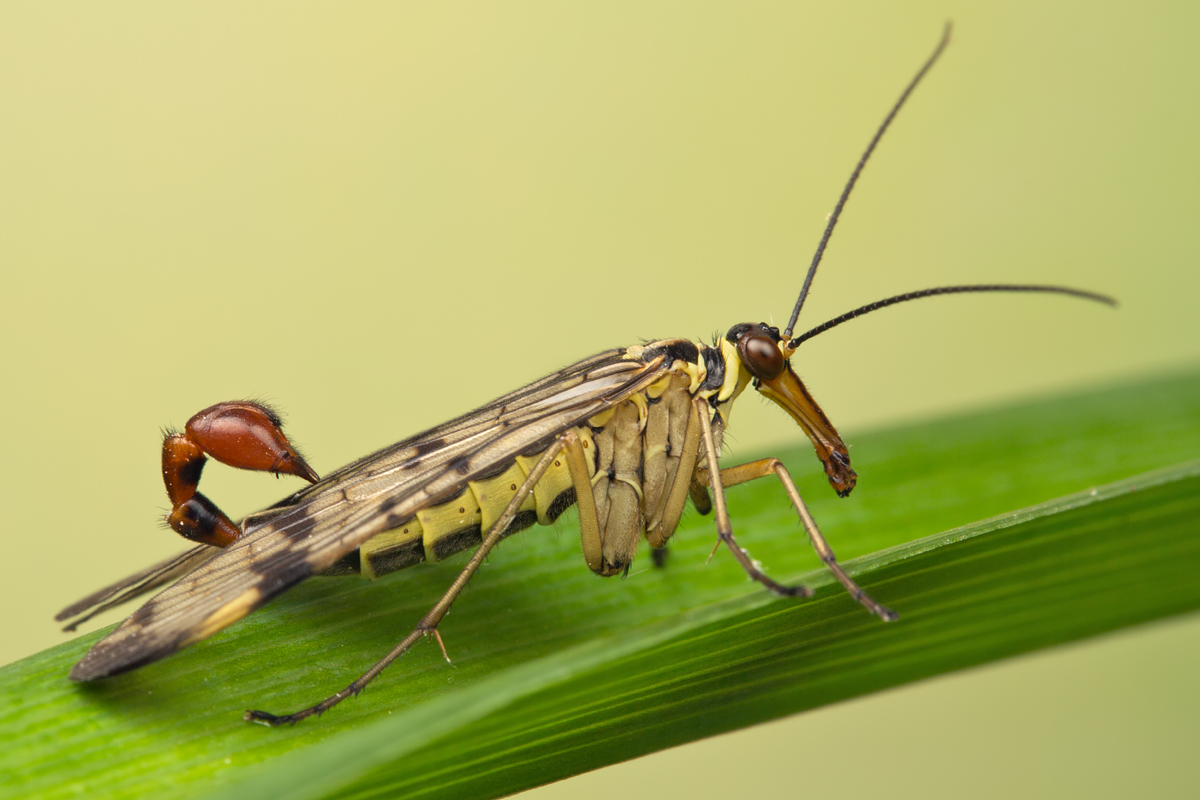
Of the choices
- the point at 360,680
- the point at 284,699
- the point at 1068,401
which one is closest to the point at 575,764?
the point at 360,680

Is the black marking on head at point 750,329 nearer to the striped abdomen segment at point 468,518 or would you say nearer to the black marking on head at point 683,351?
the black marking on head at point 683,351

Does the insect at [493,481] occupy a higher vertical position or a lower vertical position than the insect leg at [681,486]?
higher

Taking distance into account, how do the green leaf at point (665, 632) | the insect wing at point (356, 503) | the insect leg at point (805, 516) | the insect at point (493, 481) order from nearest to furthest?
the green leaf at point (665, 632) → the insect leg at point (805, 516) → the insect wing at point (356, 503) → the insect at point (493, 481)

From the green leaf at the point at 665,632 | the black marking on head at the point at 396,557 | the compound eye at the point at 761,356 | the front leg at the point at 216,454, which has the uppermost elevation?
the front leg at the point at 216,454

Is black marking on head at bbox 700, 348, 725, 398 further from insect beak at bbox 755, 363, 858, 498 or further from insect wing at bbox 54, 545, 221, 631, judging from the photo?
insect wing at bbox 54, 545, 221, 631

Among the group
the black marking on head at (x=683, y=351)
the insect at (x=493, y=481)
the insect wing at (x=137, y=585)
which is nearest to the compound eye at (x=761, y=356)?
the insect at (x=493, y=481)

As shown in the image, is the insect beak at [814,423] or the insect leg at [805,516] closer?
the insect leg at [805,516]

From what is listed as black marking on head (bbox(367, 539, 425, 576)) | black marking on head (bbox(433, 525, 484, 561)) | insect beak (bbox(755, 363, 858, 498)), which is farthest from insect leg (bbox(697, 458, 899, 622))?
black marking on head (bbox(367, 539, 425, 576))

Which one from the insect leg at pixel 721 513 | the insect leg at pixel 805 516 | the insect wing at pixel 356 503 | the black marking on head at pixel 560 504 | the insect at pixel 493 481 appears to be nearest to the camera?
the insect leg at pixel 721 513
